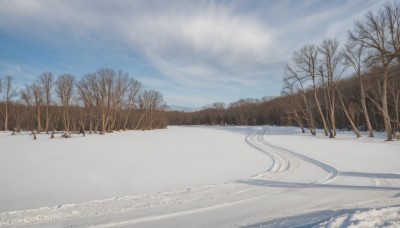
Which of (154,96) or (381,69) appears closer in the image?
(381,69)

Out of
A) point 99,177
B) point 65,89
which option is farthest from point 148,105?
point 99,177

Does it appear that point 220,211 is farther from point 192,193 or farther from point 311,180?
point 311,180

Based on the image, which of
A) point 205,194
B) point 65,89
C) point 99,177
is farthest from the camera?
point 65,89

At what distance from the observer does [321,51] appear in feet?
116

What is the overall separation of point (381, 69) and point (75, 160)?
29.7 meters

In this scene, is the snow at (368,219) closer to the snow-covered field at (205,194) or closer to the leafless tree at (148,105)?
the snow-covered field at (205,194)

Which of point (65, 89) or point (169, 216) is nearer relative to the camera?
point (169, 216)

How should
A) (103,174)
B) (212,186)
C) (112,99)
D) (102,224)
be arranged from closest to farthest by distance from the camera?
(102,224), (212,186), (103,174), (112,99)

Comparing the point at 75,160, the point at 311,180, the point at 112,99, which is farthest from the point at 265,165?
the point at 112,99

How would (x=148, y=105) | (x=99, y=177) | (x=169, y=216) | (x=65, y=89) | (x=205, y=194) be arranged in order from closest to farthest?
1. (x=169, y=216)
2. (x=205, y=194)
3. (x=99, y=177)
4. (x=65, y=89)
5. (x=148, y=105)

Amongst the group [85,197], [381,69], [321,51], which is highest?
[321,51]

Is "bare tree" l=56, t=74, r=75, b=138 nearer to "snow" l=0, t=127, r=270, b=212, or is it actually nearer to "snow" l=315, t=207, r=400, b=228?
"snow" l=0, t=127, r=270, b=212

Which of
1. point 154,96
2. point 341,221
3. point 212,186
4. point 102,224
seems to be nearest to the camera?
point 341,221

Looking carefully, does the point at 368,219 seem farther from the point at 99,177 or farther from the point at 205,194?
the point at 99,177
